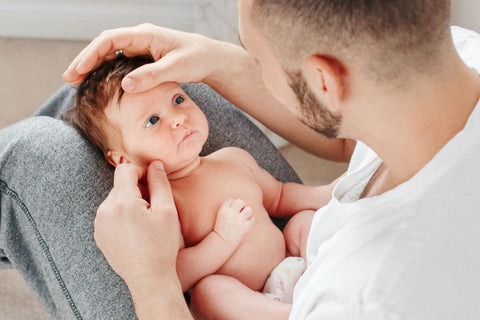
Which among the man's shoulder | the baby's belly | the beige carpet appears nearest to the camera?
the man's shoulder

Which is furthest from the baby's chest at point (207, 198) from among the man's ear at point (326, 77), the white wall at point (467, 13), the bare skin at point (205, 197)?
the white wall at point (467, 13)

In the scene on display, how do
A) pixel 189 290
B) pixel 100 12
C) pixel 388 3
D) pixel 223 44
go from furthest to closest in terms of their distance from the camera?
pixel 100 12, pixel 223 44, pixel 189 290, pixel 388 3

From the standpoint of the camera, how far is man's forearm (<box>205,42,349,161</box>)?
1390 millimetres

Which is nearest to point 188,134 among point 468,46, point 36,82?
point 468,46

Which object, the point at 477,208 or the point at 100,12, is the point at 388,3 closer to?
the point at 477,208

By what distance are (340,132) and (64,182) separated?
0.61m

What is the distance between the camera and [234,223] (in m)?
1.21

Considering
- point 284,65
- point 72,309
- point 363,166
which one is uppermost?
point 284,65

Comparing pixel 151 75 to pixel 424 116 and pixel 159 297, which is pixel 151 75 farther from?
pixel 424 116

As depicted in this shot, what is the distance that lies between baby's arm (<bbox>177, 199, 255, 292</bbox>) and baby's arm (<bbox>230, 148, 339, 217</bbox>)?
16 cm

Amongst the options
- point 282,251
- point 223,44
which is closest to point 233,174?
point 282,251

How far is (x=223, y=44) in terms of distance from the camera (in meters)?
1.38

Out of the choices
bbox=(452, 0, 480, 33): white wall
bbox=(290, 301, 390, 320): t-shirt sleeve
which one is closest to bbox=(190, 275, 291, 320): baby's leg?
bbox=(290, 301, 390, 320): t-shirt sleeve

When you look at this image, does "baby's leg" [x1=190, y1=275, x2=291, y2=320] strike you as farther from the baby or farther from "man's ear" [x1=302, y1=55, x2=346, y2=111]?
"man's ear" [x1=302, y1=55, x2=346, y2=111]
